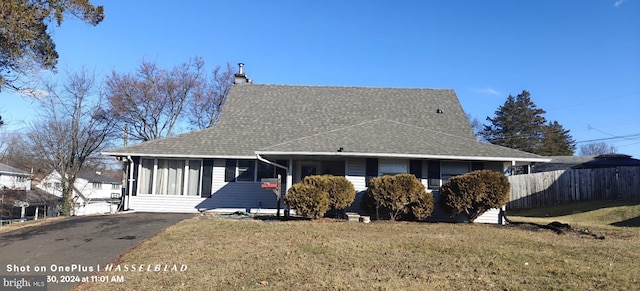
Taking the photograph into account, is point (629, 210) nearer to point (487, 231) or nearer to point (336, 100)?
point (487, 231)

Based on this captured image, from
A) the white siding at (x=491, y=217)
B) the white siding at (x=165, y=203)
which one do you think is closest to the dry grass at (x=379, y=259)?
the white siding at (x=491, y=217)

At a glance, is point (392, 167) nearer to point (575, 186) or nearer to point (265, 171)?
point (265, 171)

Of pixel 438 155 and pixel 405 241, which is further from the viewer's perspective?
pixel 438 155

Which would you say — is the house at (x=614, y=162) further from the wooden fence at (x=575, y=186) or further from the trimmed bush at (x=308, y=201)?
the trimmed bush at (x=308, y=201)

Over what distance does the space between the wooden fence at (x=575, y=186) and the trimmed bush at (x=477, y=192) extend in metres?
12.0

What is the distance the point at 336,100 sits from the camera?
20.1 metres

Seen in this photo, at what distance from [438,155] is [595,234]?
460 centimetres

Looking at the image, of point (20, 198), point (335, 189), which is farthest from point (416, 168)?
point (20, 198)

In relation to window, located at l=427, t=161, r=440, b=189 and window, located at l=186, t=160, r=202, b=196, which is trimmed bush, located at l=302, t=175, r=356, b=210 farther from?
window, located at l=186, t=160, r=202, b=196

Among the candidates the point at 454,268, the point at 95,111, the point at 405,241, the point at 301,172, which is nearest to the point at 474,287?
the point at 454,268

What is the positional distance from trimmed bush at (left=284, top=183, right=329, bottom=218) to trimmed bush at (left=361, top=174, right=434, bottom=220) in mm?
1531

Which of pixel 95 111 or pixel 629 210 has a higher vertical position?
Answer: pixel 95 111

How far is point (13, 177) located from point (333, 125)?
115ft

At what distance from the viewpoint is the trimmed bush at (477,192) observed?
12.1 m
